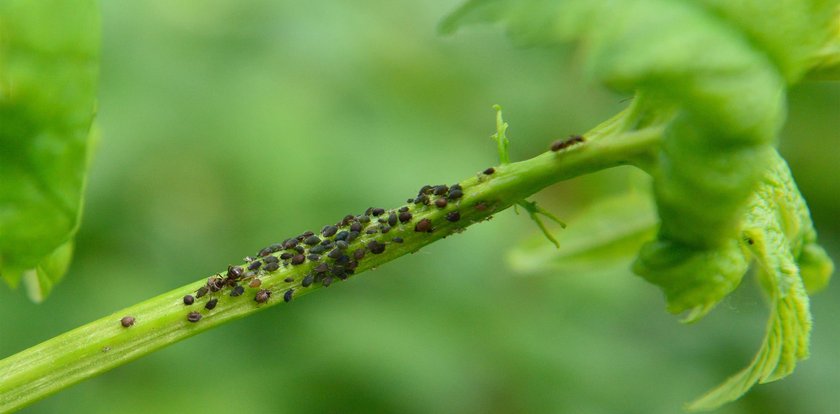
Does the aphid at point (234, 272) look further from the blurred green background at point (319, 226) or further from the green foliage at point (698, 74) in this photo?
the blurred green background at point (319, 226)

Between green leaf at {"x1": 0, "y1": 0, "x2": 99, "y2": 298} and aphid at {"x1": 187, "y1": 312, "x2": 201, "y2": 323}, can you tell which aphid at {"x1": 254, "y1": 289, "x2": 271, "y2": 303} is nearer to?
aphid at {"x1": 187, "y1": 312, "x2": 201, "y2": 323}

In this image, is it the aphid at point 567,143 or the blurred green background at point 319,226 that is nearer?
the aphid at point 567,143

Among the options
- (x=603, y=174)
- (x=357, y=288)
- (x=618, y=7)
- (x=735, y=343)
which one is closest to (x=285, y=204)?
(x=357, y=288)

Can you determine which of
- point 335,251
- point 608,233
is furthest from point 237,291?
point 608,233

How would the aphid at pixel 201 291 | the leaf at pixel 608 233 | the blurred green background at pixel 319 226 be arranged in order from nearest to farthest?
the aphid at pixel 201 291 → the leaf at pixel 608 233 → the blurred green background at pixel 319 226

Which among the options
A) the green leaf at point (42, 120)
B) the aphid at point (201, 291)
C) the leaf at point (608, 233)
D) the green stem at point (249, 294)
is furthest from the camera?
the leaf at point (608, 233)

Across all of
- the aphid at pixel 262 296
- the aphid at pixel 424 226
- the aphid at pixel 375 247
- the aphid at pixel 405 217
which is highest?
the aphid at pixel 405 217

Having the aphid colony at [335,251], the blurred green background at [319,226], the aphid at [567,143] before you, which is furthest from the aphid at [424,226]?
the blurred green background at [319,226]

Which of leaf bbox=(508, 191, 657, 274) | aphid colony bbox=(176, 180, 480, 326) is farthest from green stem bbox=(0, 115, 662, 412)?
leaf bbox=(508, 191, 657, 274)
